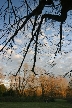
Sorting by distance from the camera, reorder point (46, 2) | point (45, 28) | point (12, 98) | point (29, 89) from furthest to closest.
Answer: point (29, 89)
point (12, 98)
point (45, 28)
point (46, 2)

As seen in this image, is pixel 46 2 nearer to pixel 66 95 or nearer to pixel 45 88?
pixel 45 88

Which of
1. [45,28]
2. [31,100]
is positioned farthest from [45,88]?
[45,28]

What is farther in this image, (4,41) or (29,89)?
(29,89)

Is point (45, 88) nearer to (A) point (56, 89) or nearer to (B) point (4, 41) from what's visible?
(A) point (56, 89)

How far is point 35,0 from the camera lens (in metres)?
4.84

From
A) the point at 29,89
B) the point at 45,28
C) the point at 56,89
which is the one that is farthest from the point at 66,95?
the point at 45,28

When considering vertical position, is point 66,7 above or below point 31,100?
below

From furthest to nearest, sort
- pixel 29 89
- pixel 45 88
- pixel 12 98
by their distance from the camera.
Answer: pixel 45 88
pixel 29 89
pixel 12 98

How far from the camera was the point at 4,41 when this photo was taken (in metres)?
4.73

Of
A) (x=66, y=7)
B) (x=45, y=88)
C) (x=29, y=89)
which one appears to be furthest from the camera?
(x=45, y=88)

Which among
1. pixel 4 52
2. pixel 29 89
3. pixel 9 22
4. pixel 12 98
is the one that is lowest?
pixel 4 52

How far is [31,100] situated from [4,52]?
53.3m

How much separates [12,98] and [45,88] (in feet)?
120

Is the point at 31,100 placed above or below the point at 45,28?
above
